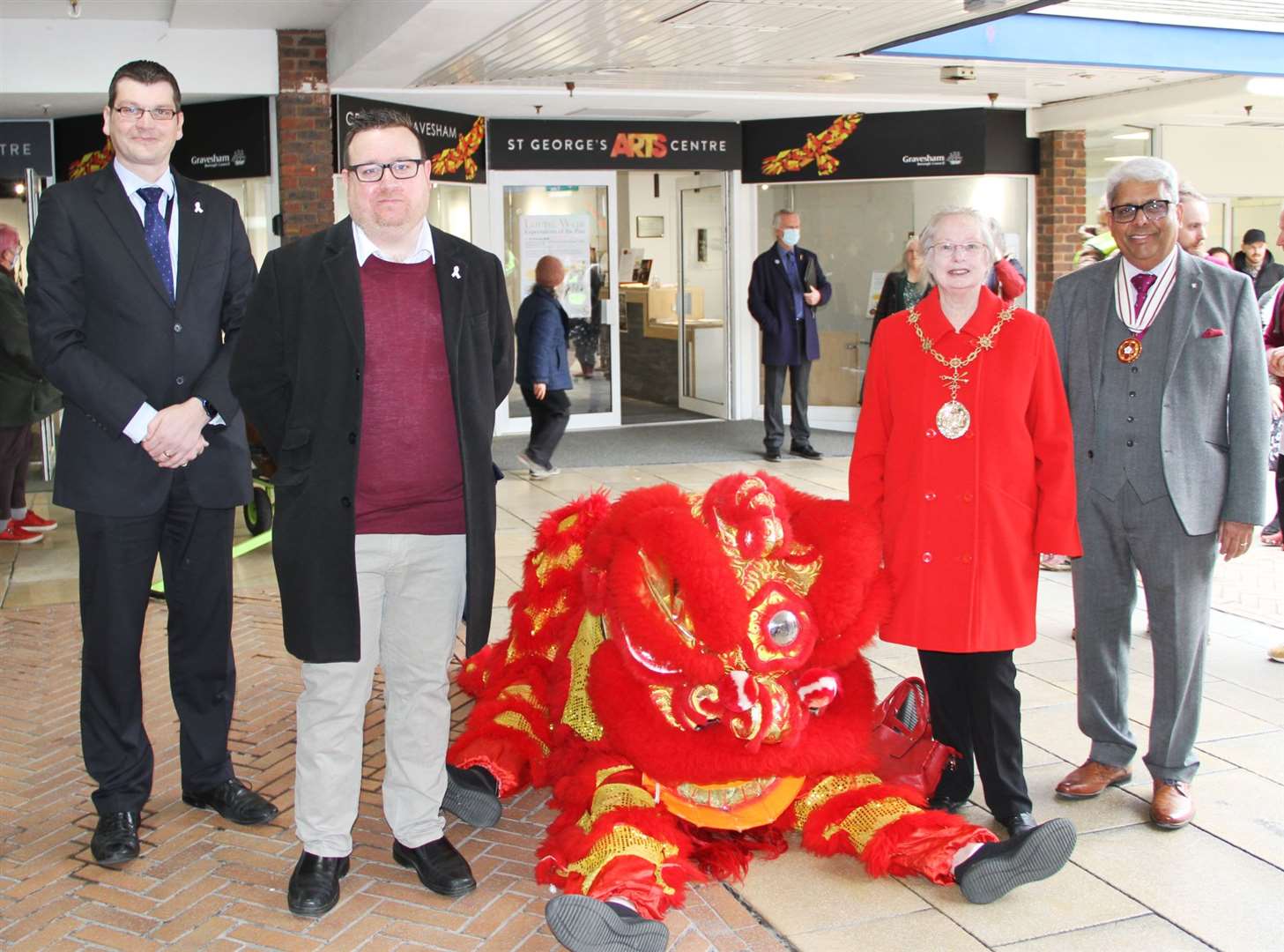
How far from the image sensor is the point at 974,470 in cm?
362

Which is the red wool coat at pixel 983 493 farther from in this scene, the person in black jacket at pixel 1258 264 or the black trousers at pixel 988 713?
the person in black jacket at pixel 1258 264

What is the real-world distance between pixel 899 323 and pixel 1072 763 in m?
1.78

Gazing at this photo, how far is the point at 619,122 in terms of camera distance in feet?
45.3

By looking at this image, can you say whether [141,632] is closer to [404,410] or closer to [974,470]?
[404,410]

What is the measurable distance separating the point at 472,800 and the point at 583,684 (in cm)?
52

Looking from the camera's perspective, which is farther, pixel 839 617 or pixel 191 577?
pixel 191 577

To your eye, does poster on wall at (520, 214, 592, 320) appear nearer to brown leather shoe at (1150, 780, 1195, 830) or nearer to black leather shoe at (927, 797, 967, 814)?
black leather shoe at (927, 797, 967, 814)

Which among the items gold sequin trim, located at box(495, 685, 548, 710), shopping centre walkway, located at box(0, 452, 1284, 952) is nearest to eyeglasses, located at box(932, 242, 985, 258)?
shopping centre walkway, located at box(0, 452, 1284, 952)

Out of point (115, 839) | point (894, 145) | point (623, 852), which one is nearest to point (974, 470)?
point (623, 852)

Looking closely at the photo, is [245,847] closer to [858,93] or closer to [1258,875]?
[1258,875]

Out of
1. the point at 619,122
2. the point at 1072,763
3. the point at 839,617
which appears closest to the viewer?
the point at 839,617

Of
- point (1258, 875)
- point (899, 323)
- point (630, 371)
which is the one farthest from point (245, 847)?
point (630, 371)

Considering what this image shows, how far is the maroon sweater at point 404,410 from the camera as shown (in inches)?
130

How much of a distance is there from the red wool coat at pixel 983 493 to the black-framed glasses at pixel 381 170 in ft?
5.01
